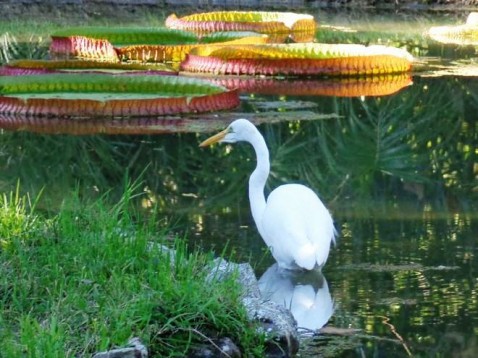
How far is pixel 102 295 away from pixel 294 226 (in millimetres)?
1464

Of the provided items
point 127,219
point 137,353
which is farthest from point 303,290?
point 137,353

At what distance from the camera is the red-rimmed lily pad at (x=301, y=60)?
1255 cm

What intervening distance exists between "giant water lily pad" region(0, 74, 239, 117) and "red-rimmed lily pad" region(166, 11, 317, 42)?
6.53 metres

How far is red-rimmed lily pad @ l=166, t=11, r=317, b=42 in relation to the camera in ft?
56.7

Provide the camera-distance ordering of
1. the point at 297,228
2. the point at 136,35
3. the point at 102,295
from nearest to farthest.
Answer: the point at 102,295 < the point at 297,228 < the point at 136,35

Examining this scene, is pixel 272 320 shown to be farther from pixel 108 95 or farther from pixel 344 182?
pixel 108 95

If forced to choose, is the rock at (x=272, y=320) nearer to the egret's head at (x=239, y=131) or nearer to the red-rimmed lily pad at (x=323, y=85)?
the egret's head at (x=239, y=131)

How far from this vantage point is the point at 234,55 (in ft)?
42.6

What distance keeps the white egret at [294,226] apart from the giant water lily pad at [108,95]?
14.1 feet

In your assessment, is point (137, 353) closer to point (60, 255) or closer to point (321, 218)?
point (60, 255)

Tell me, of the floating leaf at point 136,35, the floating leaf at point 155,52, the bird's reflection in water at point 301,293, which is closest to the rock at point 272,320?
the bird's reflection in water at point 301,293

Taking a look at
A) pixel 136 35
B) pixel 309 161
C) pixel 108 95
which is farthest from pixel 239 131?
pixel 136 35

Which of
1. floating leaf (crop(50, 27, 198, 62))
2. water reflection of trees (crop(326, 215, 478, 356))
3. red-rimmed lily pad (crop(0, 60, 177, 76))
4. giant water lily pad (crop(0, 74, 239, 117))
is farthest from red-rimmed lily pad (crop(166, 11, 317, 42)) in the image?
water reflection of trees (crop(326, 215, 478, 356))

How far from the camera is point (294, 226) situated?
5512 mm
